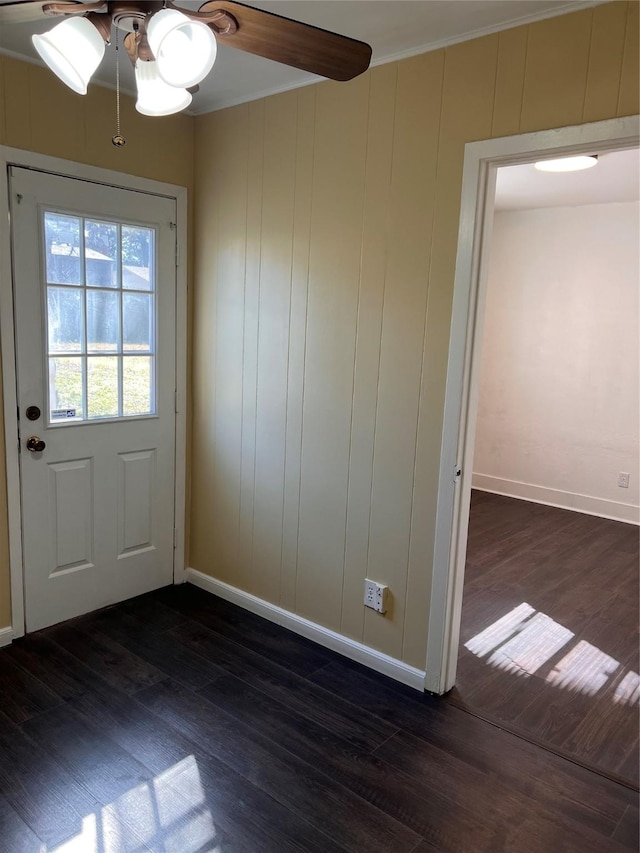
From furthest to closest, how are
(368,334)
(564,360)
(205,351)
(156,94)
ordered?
(564,360) → (205,351) → (368,334) → (156,94)

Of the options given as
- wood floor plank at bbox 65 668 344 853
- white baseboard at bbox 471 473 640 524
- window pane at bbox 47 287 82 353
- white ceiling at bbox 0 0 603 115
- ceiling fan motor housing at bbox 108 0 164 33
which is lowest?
wood floor plank at bbox 65 668 344 853

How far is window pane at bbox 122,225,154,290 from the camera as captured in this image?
9.54ft

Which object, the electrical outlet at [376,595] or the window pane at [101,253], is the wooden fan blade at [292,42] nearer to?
the window pane at [101,253]

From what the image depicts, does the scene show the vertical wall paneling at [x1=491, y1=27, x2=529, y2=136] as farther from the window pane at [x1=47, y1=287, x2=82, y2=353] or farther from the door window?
the window pane at [x1=47, y1=287, x2=82, y2=353]

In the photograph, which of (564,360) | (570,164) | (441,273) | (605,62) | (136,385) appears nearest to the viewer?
(605,62)

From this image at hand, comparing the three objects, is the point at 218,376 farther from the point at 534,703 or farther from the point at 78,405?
the point at 534,703

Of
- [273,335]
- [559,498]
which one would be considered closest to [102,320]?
[273,335]

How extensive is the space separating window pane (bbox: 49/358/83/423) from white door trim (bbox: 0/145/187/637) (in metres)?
0.17

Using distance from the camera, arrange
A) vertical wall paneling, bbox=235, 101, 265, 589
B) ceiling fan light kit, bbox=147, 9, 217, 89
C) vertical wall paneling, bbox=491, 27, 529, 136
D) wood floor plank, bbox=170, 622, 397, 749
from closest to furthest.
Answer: ceiling fan light kit, bbox=147, 9, 217, 89, vertical wall paneling, bbox=491, 27, 529, 136, wood floor plank, bbox=170, 622, 397, 749, vertical wall paneling, bbox=235, 101, 265, 589

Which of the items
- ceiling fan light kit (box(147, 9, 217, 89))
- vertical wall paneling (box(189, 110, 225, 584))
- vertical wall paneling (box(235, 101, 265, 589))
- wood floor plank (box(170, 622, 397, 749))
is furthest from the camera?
vertical wall paneling (box(189, 110, 225, 584))

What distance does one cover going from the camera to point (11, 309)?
255cm

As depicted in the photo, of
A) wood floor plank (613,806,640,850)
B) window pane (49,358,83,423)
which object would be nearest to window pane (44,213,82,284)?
window pane (49,358,83,423)

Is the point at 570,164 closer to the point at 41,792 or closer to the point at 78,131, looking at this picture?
the point at 78,131

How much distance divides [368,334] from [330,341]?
21cm
